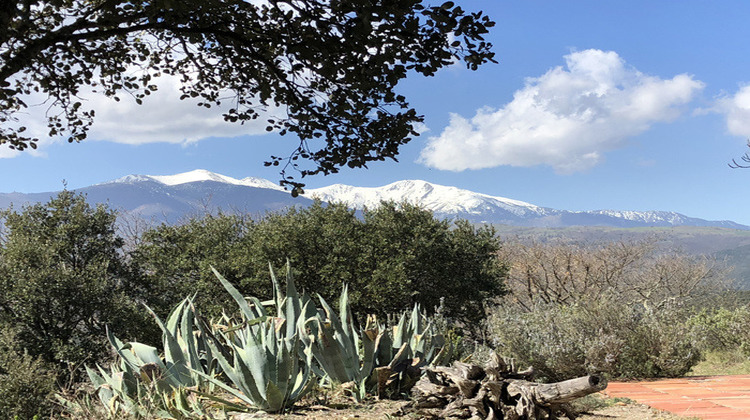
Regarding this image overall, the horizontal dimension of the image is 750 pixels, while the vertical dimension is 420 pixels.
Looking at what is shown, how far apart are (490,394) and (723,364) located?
8937 mm

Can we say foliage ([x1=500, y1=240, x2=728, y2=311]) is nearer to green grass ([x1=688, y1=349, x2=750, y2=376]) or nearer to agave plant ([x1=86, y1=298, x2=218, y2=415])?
green grass ([x1=688, y1=349, x2=750, y2=376])

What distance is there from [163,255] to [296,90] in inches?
475

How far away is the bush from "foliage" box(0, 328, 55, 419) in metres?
8.67

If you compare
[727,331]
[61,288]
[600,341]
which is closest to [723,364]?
[727,331]

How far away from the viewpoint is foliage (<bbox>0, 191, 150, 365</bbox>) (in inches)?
498

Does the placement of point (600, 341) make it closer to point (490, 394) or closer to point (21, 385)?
point (490, 394)

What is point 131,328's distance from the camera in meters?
13.6

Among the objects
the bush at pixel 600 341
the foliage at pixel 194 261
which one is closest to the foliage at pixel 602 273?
the foliage at pixel 194 261

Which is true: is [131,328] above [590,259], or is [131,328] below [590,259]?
below

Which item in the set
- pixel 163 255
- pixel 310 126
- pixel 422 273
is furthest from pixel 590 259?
pixel 310 126

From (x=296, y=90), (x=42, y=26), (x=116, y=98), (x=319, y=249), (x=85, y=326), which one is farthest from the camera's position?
(x=319, y=249)

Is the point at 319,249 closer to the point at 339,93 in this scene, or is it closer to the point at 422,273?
the point at 422,273

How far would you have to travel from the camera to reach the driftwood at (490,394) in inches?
147

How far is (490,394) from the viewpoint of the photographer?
3.94 m
